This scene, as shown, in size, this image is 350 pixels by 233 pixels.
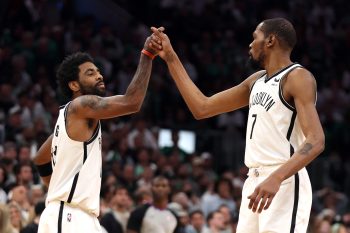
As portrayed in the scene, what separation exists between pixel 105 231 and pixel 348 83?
34.3 ft

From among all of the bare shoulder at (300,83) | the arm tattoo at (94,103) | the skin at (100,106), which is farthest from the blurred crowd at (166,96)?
the bare shoulder at (300,83)

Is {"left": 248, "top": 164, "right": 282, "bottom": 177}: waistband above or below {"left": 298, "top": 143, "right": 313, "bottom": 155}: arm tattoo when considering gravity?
below

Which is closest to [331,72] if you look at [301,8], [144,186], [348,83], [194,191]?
[348,83]

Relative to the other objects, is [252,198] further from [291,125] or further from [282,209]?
[291,125]

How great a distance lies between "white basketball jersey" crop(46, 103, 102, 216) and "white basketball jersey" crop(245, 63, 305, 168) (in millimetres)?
1272

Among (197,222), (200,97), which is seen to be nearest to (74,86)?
(200,97)

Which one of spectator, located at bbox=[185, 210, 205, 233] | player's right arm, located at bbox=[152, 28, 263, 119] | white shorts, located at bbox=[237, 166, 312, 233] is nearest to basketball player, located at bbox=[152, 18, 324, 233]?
white shorts, located at bbox=[237, 166, 312, 233]

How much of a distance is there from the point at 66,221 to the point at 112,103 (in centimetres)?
101

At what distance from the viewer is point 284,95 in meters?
7.53

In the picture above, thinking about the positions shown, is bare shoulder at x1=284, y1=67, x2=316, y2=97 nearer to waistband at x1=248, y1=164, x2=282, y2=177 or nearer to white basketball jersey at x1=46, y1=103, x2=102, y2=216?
waistband at x1=248, y1=164, x2=282, y2=177

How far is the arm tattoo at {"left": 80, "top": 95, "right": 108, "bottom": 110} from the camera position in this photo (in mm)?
8031

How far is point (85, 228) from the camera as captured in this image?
795 centimetres

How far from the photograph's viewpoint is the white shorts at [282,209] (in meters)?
7.41

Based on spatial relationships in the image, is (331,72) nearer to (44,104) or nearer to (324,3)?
(324,3)
